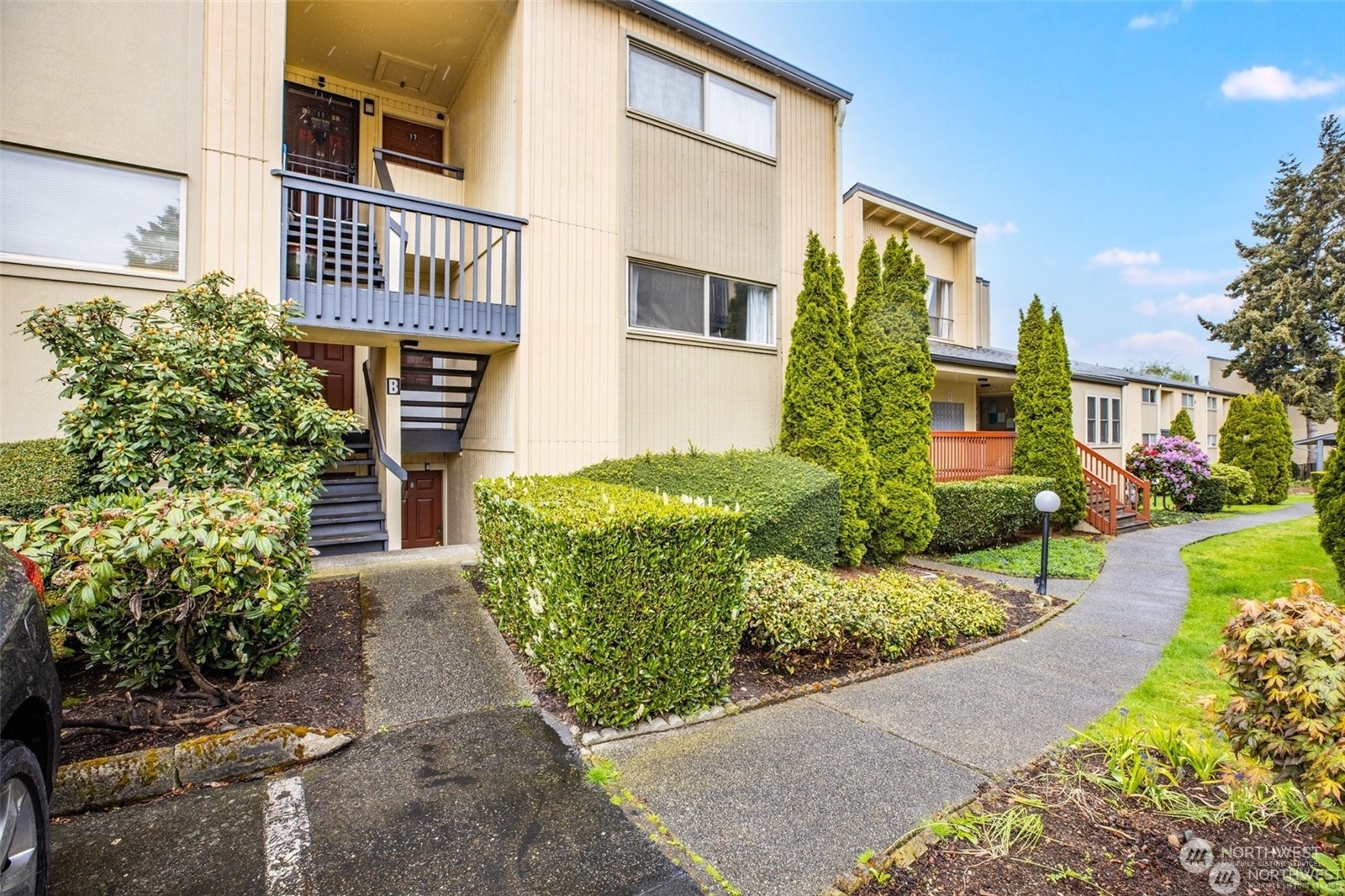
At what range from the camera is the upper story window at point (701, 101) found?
8.74 metres

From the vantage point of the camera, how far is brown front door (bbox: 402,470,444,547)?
31.5ft

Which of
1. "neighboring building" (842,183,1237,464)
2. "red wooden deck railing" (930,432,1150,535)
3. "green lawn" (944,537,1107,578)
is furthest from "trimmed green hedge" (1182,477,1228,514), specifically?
"green lawn" (944,537,1107,578)

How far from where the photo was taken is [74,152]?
575 cm

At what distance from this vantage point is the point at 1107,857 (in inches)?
98.7

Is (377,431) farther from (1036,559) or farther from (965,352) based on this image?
(965,352)

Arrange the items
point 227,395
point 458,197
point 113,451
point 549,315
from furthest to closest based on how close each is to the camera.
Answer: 1. point 458,197
2. point 549,315
3. point 227,395
4. point 113,451

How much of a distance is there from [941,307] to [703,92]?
10151 millimetres

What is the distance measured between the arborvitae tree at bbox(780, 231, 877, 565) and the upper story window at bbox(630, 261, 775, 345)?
35.2 inches

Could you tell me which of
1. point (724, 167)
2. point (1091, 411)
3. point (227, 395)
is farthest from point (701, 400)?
point (1091, 411)

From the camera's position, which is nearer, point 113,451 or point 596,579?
point 596,579

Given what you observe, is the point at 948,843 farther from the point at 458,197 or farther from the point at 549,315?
the point at 458,197

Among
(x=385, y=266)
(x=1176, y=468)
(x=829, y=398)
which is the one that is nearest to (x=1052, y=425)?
(x=1176, y=468)

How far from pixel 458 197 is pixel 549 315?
3718 millimetres

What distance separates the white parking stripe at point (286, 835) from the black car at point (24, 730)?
70 cm
